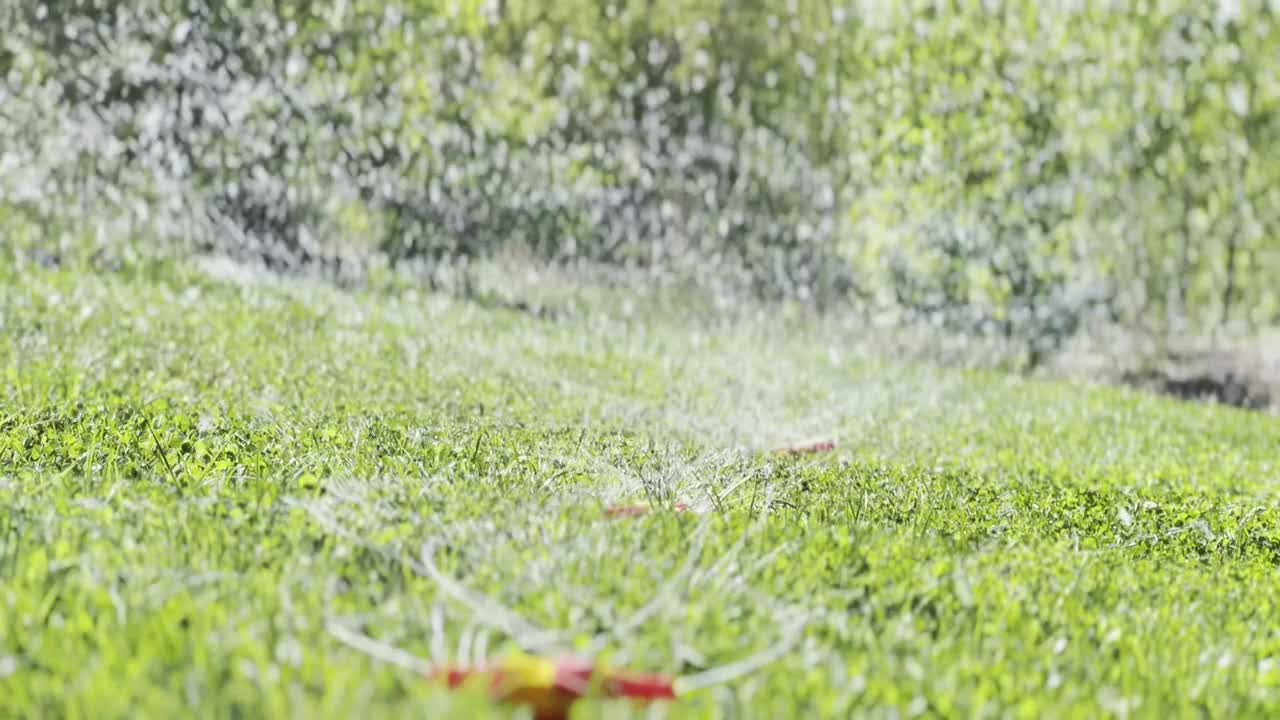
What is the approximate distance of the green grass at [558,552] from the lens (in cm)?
269

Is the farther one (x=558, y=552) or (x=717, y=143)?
(x=717, y=143)

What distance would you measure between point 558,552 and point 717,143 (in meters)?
22.5

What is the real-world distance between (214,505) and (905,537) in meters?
2.57

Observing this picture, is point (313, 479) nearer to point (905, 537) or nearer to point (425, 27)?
point (905, 537)

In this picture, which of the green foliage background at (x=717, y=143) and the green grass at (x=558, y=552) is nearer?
the green grass at (x=558, y=552)

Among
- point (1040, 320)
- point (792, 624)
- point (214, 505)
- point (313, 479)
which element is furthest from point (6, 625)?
point (1040, 320)

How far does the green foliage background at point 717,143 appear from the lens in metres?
18.2

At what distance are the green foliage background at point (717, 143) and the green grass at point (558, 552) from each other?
32.6 ft

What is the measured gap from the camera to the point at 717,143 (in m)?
25.2

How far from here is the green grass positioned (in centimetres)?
269

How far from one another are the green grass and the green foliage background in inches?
391

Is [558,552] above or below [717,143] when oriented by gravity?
below

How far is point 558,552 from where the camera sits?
11.1ft

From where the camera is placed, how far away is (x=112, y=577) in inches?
122
